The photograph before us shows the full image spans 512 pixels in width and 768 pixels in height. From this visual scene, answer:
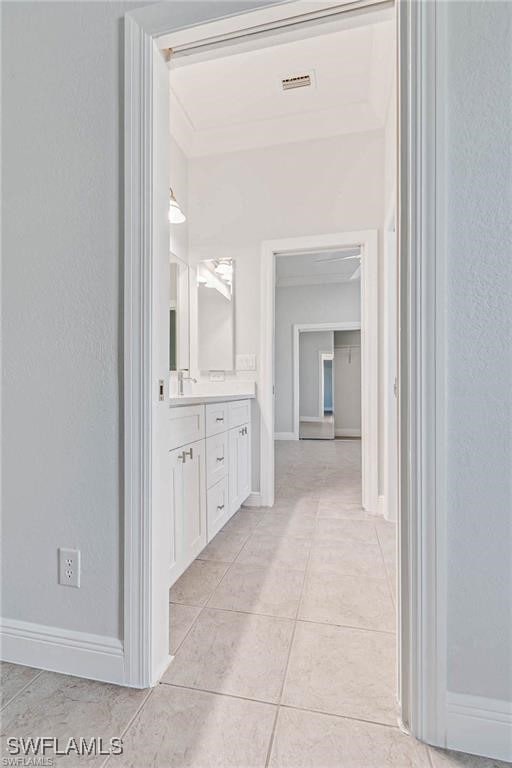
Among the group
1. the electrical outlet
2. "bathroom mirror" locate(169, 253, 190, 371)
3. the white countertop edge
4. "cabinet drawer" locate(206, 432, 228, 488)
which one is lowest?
the electrical outlet

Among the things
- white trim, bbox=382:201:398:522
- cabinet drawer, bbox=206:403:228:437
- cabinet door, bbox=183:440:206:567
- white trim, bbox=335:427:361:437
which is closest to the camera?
cabinet door, bbox=183:440:206:567

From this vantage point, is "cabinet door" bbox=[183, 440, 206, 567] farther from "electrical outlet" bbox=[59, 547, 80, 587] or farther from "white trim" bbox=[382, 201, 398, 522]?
"white trim" bbox=[382, 201, 398, 522]

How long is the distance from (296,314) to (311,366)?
1.44 meters

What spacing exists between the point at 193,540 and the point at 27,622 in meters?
0.70

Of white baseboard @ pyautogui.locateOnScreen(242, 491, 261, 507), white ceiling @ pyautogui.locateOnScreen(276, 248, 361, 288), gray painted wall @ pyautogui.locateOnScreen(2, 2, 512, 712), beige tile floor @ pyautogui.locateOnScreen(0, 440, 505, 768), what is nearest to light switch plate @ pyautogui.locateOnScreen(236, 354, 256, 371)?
white baseboard @ pyautogui.locateOnScreen(242, 491, 261, 507)

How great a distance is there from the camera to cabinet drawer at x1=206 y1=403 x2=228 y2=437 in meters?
1.96

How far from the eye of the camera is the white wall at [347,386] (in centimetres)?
757

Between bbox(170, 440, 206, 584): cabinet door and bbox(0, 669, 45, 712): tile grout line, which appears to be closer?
bbox(0, 669, 45, 712): tile grout line

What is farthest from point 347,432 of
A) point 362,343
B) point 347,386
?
point 362,343

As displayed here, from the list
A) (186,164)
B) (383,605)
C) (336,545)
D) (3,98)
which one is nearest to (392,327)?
(336,545)

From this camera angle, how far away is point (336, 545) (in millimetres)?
2139
